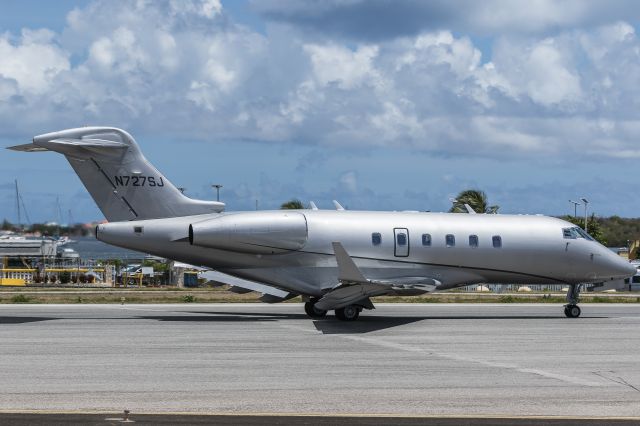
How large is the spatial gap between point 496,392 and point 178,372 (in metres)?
5.62

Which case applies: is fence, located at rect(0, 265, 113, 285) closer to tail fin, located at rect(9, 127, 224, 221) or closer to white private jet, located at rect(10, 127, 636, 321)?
tail fin, located at rect(9, 127, 224, 221)

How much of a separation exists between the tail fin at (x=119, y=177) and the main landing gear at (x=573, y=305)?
12781mm

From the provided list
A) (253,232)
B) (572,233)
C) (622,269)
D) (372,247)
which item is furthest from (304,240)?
(622,269)

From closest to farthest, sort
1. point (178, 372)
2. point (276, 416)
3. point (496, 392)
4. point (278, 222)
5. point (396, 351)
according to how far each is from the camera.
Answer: point (276, 416), point (496, 392), point (178, 372), point (396, 351), point (278, 222)

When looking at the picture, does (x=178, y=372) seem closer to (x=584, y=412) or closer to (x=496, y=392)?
(x=496, y=392)

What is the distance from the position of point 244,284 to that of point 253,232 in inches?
85.4

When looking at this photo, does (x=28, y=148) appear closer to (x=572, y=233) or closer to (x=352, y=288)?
(x=352, y=288)

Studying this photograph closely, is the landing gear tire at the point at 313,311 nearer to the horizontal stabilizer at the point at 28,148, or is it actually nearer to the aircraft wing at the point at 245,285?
the aircraft wing at the point at 245,285

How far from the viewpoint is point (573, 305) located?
3055 centimetres

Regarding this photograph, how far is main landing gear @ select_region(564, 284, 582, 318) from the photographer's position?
30320mm

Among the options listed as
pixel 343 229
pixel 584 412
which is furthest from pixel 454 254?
pixel 584 412

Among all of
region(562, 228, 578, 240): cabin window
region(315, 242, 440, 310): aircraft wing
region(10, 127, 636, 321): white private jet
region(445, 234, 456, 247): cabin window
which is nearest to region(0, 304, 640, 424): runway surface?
region(315, 242, 440, 310): aircraft wing

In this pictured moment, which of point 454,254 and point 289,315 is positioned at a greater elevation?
point 454,254

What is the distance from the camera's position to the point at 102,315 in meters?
30.0
